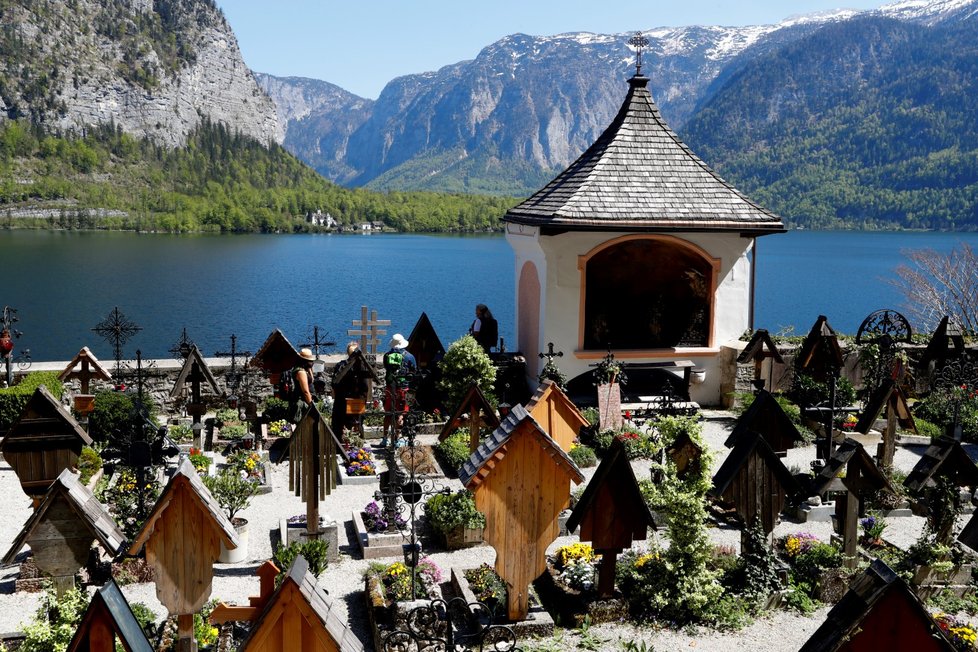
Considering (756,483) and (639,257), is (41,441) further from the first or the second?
(639,257)

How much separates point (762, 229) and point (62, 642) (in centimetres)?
1529

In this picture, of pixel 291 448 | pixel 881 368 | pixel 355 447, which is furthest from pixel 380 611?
pixel 881 368

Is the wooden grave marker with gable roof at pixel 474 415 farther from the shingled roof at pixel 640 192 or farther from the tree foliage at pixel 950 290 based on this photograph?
the tree foliage at pixel 950 290

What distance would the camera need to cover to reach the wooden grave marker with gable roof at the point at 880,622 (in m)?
5.62

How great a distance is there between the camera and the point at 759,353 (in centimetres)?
1894

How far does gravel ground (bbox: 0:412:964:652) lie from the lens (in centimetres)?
958

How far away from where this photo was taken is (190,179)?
16712 cm

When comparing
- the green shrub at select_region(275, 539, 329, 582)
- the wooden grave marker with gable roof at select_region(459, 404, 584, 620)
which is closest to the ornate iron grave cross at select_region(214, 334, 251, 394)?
the green shrub at select_region(275, 539, 329, 582)

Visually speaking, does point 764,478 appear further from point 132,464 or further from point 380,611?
point 132,464

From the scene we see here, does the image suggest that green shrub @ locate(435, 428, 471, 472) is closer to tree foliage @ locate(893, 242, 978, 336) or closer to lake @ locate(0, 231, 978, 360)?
lake @ locate(0, 231, 978, 360)

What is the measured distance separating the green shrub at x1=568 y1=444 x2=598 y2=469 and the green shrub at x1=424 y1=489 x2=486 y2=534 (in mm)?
3747

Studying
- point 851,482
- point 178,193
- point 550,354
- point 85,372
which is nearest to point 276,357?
point 85,372

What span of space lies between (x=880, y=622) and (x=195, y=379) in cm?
1368

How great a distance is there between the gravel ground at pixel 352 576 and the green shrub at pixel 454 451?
0.45 m
